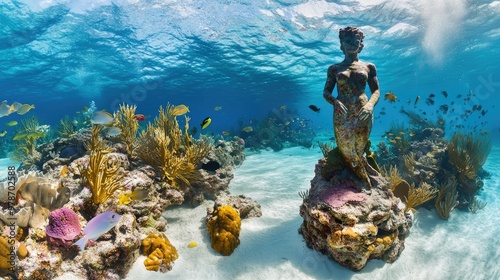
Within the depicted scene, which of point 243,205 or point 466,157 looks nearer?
point 243,205

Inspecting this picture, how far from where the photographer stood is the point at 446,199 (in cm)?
664

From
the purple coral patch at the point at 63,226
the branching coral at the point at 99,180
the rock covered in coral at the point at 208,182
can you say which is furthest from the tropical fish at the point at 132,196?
→ the rock covered in coral at the point at 208,182

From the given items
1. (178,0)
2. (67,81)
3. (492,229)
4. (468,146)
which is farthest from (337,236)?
(67,81)

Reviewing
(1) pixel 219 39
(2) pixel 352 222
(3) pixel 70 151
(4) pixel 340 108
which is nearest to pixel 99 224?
(2) pixel 352 222

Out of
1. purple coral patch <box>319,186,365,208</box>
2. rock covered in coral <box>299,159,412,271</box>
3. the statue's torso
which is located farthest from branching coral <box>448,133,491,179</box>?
purple coral patch <box>319,186,365,208</box>

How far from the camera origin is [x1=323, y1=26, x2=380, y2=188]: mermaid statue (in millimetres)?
4449

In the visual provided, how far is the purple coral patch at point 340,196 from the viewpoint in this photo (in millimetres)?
4098

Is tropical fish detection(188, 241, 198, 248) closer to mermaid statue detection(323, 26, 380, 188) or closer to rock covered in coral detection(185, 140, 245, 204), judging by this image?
rock covered in coral detection(185, 140, 245, 204)

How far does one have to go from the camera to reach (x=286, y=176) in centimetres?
943

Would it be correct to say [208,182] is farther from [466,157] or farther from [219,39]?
[219,39]

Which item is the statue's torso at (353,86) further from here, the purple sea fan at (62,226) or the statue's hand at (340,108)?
the purple sea fan at (62,226)

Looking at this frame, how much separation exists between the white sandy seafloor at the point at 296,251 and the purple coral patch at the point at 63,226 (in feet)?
1.72

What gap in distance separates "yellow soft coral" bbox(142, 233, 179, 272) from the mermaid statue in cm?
349

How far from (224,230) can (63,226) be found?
236 centimetres
